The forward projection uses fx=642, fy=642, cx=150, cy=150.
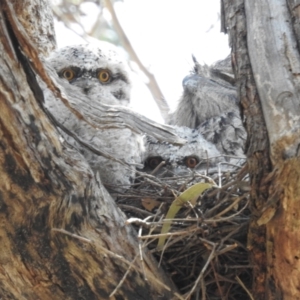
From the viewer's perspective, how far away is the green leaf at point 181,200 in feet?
5.61

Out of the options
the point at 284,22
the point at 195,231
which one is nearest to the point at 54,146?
the point at 195,231

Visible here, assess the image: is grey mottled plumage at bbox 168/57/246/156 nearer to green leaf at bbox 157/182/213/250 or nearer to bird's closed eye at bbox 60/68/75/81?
bird's closed eye at bbox 60/68/75/81

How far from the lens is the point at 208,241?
5.54ft

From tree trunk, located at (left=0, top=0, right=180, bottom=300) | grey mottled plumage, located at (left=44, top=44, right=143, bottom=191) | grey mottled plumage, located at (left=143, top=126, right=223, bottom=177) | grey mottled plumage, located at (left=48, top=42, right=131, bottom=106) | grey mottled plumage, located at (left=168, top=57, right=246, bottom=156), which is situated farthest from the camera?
grey mottled plumage, located at (left=168, top=57, right=246, bottom=156)

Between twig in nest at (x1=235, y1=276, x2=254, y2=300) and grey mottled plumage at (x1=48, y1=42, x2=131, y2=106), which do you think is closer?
twig in nest at (x1=235, y1=276, x2=254, y2=300)

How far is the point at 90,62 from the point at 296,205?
1227 mm

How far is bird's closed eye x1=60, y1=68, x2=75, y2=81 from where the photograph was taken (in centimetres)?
244

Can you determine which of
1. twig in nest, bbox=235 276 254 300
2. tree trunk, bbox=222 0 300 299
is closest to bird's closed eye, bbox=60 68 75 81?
tree trunk, bbox=222 0 300 299

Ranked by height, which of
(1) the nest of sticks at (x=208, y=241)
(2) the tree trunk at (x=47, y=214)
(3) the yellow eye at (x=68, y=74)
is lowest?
(1) the nest of sticks at (x=208, y=241)

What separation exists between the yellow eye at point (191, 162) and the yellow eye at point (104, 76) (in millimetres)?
466

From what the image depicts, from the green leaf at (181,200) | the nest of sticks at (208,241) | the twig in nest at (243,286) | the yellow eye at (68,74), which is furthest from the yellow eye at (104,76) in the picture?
the twig in nest at (243,286)

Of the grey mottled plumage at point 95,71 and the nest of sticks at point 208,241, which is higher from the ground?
the grey mottled plumage at point 95,71

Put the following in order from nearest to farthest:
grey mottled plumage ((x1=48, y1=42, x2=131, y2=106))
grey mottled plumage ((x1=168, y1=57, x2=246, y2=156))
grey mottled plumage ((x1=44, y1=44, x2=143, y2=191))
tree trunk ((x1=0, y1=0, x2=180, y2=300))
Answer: tree trunk ((x1=0, y1=0, x2=180, y2=300))
grey mottled plumage ((x1=44, y1=44, x2=143, y2=191))
grey mottled plumage ((x1=48, y1=42, x2=131, y2=106))
grey mottled plumage ((x1=168, y1=57, x2=246, y2=156))

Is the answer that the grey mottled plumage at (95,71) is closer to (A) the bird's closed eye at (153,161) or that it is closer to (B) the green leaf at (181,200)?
(A) the bird's closed eye at (153,161)
